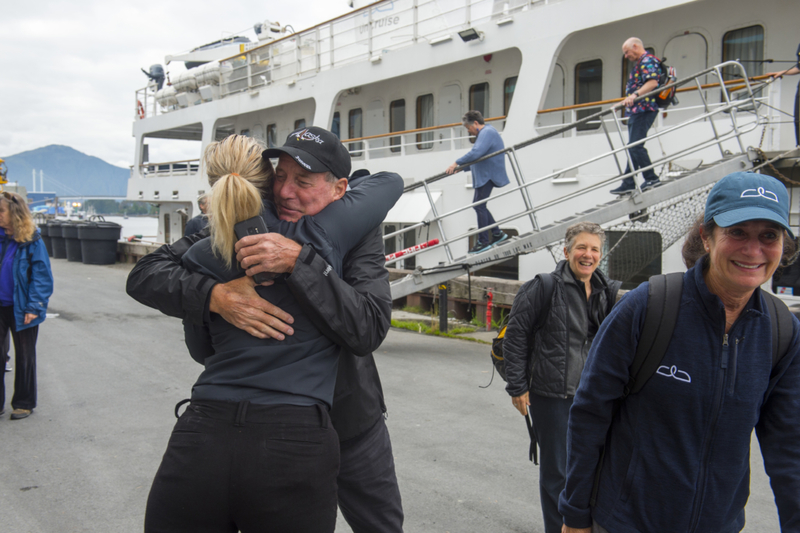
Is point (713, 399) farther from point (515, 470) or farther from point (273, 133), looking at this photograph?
point (273, 133)

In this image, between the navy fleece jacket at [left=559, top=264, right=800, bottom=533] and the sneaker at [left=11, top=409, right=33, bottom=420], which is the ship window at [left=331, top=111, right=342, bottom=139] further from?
the navy fleece jacket at [left=559, top=264, right=800, bottom=533]

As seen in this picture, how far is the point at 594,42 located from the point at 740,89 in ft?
10.1

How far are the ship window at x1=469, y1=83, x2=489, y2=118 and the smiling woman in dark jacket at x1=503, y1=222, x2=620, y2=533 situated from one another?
1037 cm

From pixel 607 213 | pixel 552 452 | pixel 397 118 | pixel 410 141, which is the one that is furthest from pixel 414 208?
pixel 552 452

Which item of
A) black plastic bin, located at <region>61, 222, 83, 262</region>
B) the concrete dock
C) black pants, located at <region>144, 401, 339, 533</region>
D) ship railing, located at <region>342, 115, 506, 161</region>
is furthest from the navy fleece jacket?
black plastic bin, located at <region>61, 222, 83, 262</region>

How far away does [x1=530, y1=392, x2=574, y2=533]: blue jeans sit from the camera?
3.07 m

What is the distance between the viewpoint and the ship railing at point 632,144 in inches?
293

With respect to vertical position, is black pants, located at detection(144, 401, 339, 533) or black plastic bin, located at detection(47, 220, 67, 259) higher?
black plastic bin, located at detection(47, 220, 67, 259)

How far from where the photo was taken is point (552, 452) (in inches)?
123

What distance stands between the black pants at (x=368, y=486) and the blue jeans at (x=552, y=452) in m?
1.16

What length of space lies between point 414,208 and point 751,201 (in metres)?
11.0

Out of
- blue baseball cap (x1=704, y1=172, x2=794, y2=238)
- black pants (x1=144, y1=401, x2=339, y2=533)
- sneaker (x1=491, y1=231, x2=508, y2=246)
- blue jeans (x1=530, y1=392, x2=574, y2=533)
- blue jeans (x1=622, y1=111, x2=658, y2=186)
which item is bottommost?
blue jeans (x1=530, y1=392, x2=574, y2=533)

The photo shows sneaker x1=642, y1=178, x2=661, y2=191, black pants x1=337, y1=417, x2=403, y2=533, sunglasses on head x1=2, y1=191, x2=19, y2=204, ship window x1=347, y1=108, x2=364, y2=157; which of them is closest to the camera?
black pants x1=337, y1=417, x2=403, y2=533

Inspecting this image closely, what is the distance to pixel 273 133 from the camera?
762 inches
